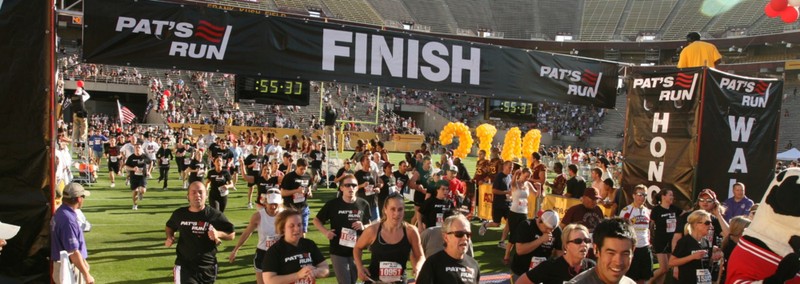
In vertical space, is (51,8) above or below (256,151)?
above

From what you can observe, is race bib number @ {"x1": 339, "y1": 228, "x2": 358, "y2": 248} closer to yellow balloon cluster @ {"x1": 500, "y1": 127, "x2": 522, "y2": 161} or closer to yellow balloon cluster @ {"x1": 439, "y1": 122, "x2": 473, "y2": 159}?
yellow balloon cluster @ {"x1": 439, "y1": 122, "x2": 473, "y2": 159}

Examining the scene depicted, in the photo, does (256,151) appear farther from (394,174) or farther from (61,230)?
(61,230)

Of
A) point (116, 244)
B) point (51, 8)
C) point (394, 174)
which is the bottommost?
point (116, 244)

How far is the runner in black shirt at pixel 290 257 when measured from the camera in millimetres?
5520

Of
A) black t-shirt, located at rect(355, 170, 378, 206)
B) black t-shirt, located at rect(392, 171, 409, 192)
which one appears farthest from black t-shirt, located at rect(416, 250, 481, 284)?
black t-shirt, located at rect(392, 171, 409, 192)

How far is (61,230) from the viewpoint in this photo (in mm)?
5789

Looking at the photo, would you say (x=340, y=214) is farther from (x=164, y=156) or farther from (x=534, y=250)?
(x=164, y=156)

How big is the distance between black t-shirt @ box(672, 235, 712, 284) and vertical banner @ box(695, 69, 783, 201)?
9.90 ft

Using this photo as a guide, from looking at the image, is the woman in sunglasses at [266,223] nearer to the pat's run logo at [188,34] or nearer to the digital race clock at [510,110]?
the pat's run logo at [188,34]

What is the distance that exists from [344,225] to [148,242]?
5493mm

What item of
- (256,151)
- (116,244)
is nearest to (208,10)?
(116,244)

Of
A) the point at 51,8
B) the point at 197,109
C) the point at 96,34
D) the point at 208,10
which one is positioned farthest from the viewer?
the point at 197,109

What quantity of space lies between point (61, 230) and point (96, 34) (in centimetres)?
264

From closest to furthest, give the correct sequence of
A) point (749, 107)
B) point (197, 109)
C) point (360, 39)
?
point (360, 39)
point (749, 107)
point (197, 109)
